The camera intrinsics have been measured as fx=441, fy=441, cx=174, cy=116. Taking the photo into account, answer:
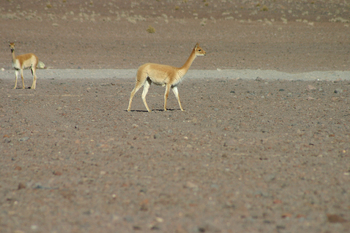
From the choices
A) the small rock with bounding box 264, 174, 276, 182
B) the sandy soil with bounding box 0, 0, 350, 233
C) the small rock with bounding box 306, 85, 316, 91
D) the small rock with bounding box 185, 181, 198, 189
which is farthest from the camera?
the small rock with bounding box 306, 85, 316, 91

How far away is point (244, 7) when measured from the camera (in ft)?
137

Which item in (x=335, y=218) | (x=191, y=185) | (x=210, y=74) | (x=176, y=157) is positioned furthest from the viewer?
(x=210, y=74)

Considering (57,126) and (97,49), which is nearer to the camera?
(57,126)

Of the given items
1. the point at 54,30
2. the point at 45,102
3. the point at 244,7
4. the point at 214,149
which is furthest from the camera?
the point at 244,7

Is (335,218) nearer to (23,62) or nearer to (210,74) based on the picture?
(23,62)

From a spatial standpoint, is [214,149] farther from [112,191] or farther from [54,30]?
[54,30]

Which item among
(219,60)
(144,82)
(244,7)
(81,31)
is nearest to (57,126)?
(144,82)

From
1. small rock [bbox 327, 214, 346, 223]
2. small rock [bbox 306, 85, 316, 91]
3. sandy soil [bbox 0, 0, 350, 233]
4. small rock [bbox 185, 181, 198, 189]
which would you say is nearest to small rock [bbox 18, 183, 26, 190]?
sandy soil [bbox 0, 0, 350, 233]

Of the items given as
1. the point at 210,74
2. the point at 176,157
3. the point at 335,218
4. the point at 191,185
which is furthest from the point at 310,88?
the point at 335,218

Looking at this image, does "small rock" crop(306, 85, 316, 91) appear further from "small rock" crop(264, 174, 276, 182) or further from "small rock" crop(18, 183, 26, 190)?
"small rock" crop(18, 183, 26, 190)

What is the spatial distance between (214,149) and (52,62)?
54.3 ft

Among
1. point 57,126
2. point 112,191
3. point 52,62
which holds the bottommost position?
point 52,62

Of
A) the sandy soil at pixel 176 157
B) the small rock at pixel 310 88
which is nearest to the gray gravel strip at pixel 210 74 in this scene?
the sandy soil at pixel 176 157

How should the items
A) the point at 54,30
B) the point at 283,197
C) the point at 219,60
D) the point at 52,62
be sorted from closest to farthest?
1. the point at 283,197
2. the point at 52,62
3. the point at 219,60
4. the point at 54,30
